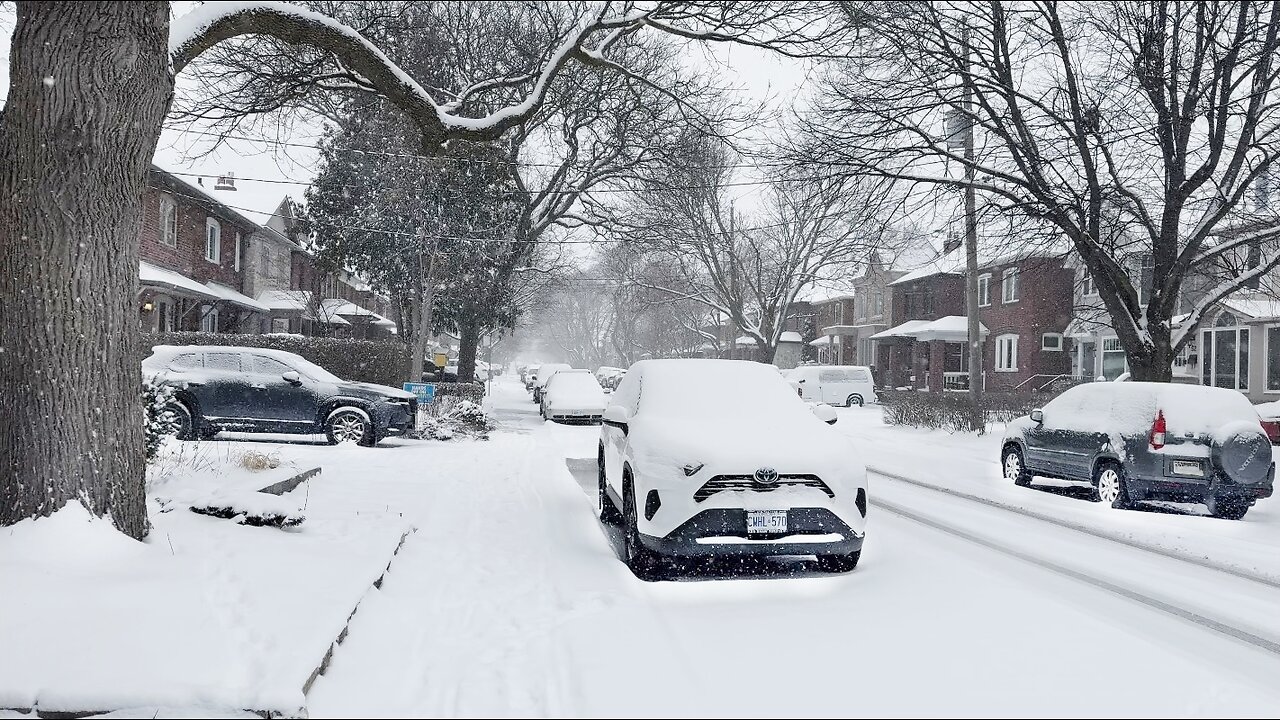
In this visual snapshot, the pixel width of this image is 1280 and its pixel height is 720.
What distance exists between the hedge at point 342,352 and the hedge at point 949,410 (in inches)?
541

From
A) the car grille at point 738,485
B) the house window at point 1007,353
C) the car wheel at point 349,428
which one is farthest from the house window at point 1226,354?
the car grille at point 738,485

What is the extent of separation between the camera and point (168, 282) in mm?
21812

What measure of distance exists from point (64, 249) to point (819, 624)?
5.37 metres

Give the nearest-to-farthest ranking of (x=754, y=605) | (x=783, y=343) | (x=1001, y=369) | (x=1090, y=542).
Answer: (x=754, y=605), (x=1090, y=542), (x=1001, y=369), (x=783, y=343)

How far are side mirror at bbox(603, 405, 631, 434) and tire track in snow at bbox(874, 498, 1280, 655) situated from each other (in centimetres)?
368

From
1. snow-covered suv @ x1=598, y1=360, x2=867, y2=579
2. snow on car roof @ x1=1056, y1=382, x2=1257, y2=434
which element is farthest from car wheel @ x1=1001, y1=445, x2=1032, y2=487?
snow-covered suv @ x1=598, y1=360, x2=867, y2=579

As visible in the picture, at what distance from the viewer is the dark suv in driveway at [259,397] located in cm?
1495

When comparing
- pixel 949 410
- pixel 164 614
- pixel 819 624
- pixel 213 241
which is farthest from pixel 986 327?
pixel 164 614

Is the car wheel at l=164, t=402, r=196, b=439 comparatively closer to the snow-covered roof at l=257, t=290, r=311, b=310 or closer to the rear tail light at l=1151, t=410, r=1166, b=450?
the rear tail light at l=1151, t=410, r=1166, b=450

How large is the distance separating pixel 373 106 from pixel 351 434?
637cm

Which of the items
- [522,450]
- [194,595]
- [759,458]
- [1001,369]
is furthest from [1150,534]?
[1001,369]

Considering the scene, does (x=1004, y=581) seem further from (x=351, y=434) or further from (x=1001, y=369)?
(x=1001, y=369)

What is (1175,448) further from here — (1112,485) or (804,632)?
(804,632)

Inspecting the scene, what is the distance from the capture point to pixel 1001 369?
130ft
